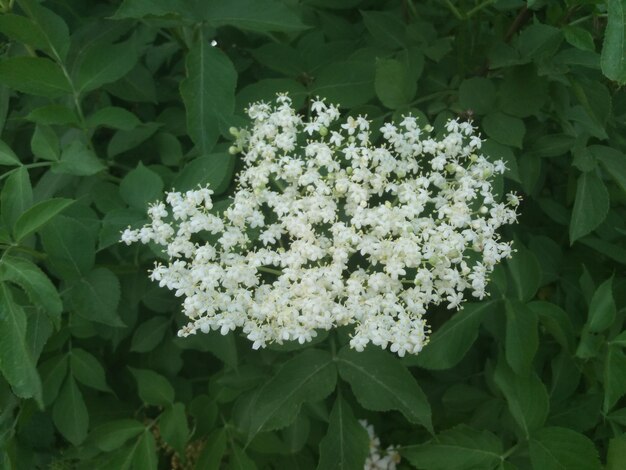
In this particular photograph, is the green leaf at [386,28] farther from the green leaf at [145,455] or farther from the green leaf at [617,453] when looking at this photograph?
the green leaf at [145,455]

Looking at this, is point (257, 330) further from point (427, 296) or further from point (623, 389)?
point (623, 389)

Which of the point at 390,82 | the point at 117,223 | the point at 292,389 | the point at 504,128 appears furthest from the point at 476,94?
the point at 117,223

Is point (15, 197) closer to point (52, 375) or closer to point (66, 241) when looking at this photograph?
point (66, 241)

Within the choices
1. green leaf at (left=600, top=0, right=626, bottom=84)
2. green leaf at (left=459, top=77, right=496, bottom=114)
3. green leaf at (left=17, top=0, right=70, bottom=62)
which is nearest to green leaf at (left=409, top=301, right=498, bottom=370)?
green leaf at (left=459, top=77, right=496, bottom=114)

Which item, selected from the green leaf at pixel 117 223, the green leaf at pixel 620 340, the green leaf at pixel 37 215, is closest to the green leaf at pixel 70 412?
the green leaf at pixel 117 223

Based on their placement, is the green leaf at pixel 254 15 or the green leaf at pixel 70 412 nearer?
the green leaf at pixel 254 15
